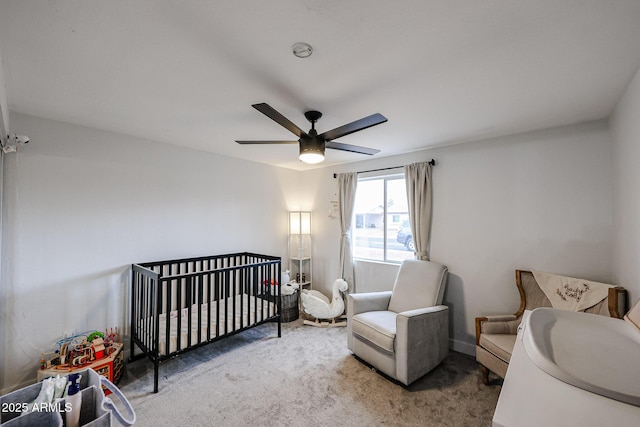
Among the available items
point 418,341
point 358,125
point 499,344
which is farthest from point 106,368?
point 499,344

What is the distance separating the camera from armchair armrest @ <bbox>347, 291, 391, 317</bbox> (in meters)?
2.74

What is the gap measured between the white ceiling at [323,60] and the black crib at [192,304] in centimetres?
149

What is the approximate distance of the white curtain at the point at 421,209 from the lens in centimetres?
312

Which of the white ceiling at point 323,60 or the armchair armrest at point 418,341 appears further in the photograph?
the armchair armrest at point 418,341

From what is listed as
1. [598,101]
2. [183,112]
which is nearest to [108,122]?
[183,112]

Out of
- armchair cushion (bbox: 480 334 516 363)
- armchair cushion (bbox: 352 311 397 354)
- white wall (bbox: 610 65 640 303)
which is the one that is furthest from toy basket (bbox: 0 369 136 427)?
white wall (bbox: 610 65 640 303)

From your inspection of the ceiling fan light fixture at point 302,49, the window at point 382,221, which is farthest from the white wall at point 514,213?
the ceiling fan light fixture at point 302,49

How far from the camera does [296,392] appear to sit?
2156 millimetres

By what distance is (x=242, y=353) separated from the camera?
2783 millimetres

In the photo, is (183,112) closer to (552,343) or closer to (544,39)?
(544,39)

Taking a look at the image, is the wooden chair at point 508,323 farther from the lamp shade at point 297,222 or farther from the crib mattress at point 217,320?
the lamp shade at point 297,222

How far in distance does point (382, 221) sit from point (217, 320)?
242 cm

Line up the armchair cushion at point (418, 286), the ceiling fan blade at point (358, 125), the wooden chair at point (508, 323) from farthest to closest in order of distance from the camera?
the armchair cushion at point (418, 286), the wooden chair at point (508, 323), the ceiling fan blade at point (358, 125)

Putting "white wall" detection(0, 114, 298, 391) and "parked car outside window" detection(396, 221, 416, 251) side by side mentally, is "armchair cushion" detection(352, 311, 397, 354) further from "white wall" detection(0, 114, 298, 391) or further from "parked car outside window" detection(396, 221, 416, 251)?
"white wall" detection(0, 114, 298, 391)
